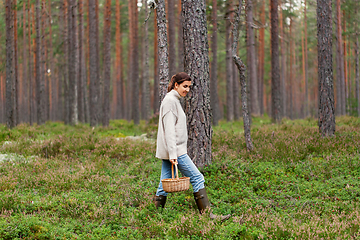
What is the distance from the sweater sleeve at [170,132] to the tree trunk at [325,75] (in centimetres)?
713

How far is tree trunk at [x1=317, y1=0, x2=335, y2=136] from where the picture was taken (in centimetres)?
952

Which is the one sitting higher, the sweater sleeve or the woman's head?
the woman's head

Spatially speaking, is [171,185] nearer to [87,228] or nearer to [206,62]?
[87,228]

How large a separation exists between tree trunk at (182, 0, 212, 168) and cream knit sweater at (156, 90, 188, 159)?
1.92 metres

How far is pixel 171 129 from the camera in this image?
445 cm

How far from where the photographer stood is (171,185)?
14.0ft

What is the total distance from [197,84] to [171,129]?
2430 mm

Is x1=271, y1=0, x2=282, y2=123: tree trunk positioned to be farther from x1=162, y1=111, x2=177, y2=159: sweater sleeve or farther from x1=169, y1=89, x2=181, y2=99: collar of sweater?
x1=162, y1=111, x2=177, y2=159: sweater sleeve

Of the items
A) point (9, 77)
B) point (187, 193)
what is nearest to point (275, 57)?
point (187, 193)

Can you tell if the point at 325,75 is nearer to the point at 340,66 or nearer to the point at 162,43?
the point at 162,43

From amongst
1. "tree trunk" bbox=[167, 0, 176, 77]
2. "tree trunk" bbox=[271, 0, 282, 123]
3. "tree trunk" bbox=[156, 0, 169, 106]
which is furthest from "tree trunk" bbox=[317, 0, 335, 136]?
"tree trunk" bbox=[167, 0, 176, 77]

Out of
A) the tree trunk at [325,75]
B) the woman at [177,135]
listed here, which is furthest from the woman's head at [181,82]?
the tree trunk at [325,75]

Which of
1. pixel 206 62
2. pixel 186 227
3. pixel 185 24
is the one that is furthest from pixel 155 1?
pixel 186 227

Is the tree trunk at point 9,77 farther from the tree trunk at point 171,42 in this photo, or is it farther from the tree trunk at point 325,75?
the tree trunk at point 325,75
